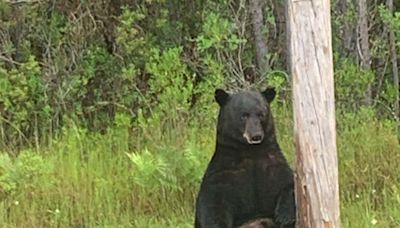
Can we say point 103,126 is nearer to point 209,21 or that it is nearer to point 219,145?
point 209,21

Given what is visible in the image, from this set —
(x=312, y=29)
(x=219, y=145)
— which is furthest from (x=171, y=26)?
(x=312, y=29)

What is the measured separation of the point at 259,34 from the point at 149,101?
132cm

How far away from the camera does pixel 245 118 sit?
264 inches

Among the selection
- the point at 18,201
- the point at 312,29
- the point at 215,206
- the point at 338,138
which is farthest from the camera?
the point at 338,138

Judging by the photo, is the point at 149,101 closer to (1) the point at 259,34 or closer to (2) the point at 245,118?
(1) the point at 259,34

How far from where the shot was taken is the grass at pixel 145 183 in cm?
834

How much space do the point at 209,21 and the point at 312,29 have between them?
12.2ft

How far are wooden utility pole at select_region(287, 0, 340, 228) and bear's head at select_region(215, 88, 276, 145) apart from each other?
621mm

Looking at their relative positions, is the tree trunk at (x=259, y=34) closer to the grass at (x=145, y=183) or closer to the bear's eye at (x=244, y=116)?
the grass at (x=145, y=183)

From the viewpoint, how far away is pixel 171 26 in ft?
35.4

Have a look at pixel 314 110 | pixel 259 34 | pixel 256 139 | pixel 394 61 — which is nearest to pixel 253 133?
pixel 256 139

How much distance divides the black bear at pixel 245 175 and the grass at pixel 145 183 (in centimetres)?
139

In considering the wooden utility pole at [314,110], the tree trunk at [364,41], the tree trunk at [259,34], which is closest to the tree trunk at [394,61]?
the tree trunk at [364,41]

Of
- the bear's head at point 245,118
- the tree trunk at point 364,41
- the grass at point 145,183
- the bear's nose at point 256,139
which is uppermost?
the tree trunk at point 364,41
